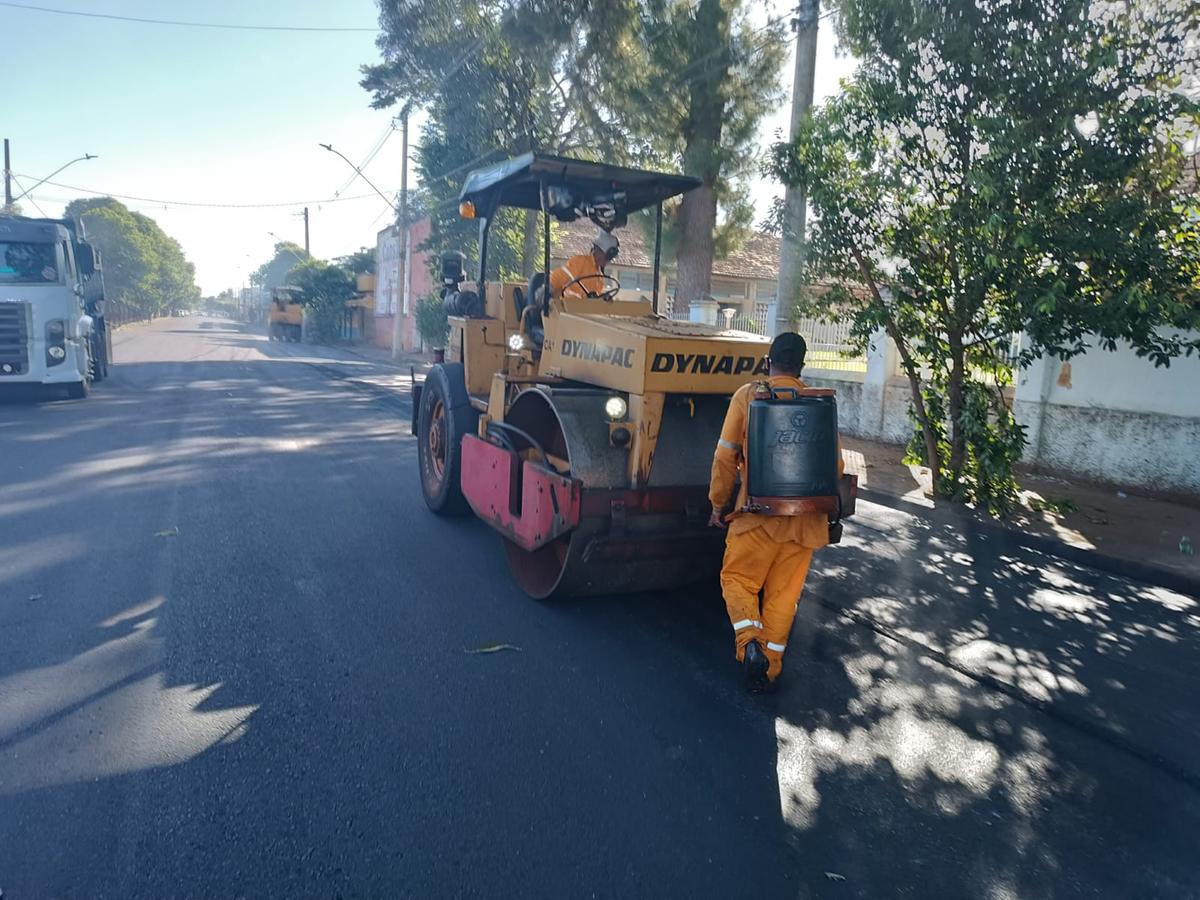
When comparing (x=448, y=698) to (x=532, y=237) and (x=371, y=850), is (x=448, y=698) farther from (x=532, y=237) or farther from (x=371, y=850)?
(x=532, y=237)

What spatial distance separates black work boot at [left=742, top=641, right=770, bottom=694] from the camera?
4.05 metres

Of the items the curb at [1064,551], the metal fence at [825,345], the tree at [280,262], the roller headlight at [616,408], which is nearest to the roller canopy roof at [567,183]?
the roller headlight at [616,408]

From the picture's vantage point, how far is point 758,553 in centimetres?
417

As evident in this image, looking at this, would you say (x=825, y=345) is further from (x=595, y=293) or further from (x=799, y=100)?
(x=595, y=293)

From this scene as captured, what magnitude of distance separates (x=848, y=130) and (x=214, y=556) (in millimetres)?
6516

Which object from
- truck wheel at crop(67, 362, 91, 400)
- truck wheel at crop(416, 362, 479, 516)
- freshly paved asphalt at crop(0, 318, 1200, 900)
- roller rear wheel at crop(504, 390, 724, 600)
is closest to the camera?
freshly paved asphalt at crop(0, 318, 1200, 900)

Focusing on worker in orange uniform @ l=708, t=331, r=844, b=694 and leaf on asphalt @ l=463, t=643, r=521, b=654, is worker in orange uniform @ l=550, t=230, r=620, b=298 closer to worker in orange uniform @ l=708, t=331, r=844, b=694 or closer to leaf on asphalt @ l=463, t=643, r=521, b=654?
worker in orange uniform @ l=708, t=331, r=844, b=694

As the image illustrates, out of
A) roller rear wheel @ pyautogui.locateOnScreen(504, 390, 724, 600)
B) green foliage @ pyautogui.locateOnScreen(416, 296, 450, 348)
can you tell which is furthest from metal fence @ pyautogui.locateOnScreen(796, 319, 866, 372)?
green foliage @ pyautogui.locateOnScreen(416, 296, 450, 348)

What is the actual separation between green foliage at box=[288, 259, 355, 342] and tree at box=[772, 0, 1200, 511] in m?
41.4

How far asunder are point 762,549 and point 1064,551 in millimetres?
4330

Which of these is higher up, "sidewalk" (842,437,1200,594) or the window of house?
the window of house

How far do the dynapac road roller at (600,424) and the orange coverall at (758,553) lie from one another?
551mm

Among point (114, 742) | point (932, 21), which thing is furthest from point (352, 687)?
point (932, 21)

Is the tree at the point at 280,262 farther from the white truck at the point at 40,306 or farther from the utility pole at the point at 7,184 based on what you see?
the white truck at the point at 40,306
